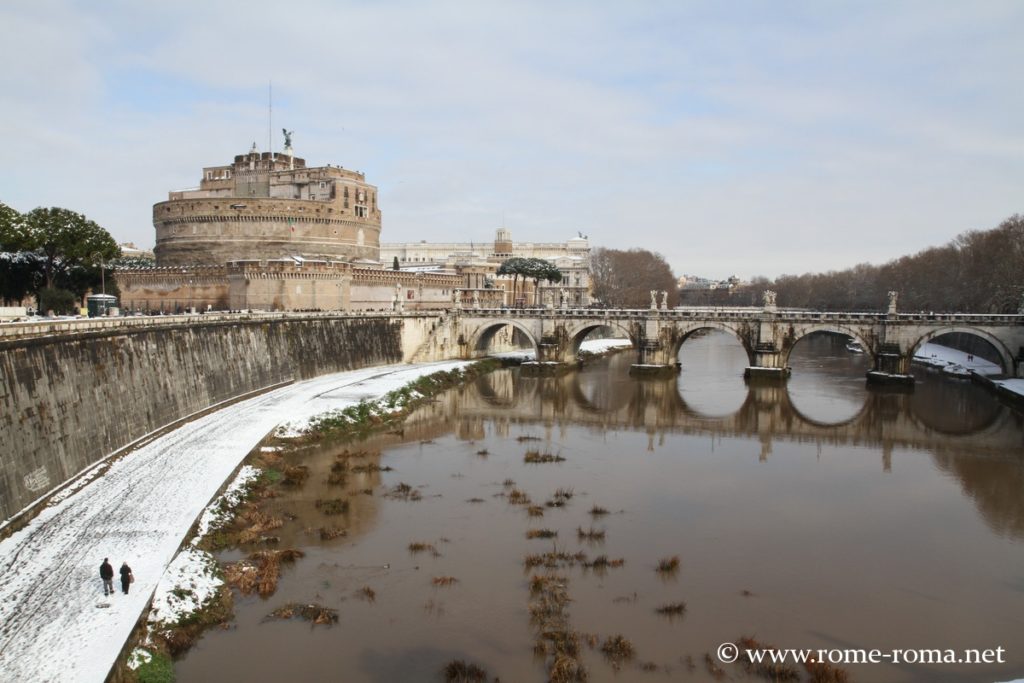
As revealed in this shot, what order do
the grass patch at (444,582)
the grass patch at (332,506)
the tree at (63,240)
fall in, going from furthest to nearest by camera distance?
the tree at (63,240), the grass patch at (332,506), the grass patch at (444,582)

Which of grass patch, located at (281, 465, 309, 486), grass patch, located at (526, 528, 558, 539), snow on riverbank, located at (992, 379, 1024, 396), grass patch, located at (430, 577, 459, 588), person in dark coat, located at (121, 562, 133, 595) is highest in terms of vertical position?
snow on riverbank, located at (992, 379, 1024, 396)

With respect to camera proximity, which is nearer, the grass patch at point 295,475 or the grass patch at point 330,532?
the grass patch at point 330,532

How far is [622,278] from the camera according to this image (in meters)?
103

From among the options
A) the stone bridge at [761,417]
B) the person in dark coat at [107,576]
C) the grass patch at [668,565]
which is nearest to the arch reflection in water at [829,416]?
the stone bridge at [761,417]

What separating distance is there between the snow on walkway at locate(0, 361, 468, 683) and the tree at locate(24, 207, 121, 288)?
20.5 meters

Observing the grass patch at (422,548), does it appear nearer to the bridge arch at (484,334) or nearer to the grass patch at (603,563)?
the grass patch at (603,563)

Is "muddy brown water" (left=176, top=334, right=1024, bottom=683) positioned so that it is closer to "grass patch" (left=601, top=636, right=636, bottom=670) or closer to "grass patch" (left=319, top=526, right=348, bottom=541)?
"grass patch" (left=601, top=636, right=636, bottom=670)

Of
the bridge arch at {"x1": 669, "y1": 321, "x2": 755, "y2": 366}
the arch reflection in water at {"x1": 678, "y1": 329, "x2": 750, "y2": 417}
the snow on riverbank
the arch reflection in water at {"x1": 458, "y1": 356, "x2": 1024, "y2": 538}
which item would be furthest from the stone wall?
the snow on riverbank

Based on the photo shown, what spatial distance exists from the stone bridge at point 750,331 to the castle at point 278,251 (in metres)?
5.22

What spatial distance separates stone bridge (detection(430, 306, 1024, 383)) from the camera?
162ft

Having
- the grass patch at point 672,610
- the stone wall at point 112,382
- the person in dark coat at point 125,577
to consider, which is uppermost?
the stone wall at point 112,382

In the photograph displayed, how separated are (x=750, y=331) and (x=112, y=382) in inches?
1708

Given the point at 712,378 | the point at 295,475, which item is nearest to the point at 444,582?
the point at 295,475

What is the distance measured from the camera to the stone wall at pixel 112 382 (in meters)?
19.4
